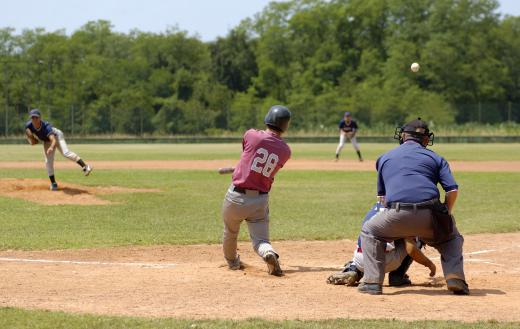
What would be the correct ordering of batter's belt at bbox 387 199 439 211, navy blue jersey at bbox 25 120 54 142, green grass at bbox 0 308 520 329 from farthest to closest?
navy blue jersey at bbox 25 120 54 142
batter's belt at bbox 387 199 439 211
green grass at bbox 0 308 520 329

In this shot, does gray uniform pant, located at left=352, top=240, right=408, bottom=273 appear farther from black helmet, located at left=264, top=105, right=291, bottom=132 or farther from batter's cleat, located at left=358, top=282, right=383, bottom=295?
black helmet, located at left=264, top=105, right=291, bottom=132

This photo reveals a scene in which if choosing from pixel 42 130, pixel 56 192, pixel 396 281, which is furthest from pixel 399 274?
pixel 56 192

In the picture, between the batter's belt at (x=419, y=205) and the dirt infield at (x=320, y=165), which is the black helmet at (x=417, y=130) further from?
the dirt infield at (x=320, y=165)

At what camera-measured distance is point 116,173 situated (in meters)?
26.5

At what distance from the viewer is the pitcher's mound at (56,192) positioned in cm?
1727

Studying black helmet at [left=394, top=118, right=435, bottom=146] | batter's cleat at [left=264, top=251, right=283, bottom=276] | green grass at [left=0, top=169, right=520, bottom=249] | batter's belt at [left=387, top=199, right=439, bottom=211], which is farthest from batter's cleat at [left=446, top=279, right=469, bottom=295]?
green grass at [left=0, top=169, right=520, bottom=249]

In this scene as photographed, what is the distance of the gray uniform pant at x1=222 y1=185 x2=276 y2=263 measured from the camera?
352 inches

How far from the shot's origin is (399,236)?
7836 mm

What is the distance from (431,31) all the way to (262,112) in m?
24.7

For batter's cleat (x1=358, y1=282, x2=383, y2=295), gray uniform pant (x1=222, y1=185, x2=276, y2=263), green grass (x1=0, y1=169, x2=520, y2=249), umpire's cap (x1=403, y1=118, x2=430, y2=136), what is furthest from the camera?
green grass (x1=0, y1=169, x2=520, y2=249)

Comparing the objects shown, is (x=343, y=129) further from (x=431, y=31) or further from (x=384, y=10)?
(x=384, y=10)

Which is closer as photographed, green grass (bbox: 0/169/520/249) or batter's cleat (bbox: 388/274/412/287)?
batter's cleat (bbox: 388/274/412/287)

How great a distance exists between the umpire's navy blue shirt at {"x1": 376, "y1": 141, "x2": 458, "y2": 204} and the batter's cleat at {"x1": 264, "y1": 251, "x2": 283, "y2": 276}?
5.00ft

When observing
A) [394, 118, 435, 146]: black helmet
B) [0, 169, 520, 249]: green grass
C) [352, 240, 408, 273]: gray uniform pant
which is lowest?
[0, 169, 520, 249]: green grass
